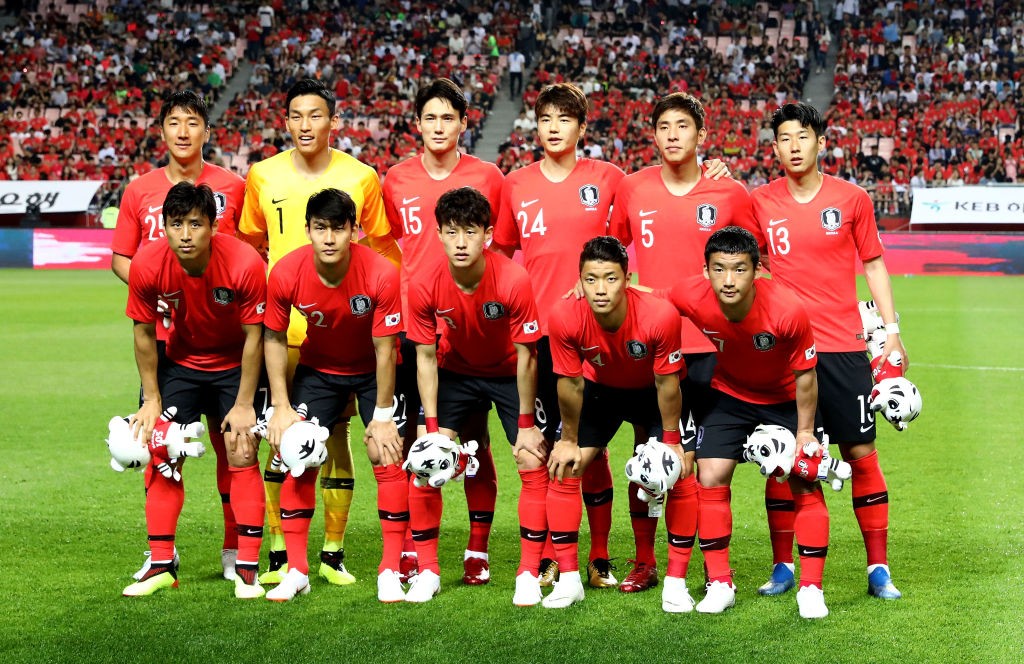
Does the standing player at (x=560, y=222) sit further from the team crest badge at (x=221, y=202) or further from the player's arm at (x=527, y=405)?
the team crest badge at (x=221, y=202)

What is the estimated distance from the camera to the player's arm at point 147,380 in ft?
19.2

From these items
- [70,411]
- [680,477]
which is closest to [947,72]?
[70,411]

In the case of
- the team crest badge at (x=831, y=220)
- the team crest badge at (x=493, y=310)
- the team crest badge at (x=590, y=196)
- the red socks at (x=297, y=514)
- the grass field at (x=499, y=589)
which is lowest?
the grass field at (x=499, y=589)

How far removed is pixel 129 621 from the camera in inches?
214

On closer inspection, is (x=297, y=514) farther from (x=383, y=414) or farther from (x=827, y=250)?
(x=827, y=250)

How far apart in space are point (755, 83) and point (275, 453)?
3019cm

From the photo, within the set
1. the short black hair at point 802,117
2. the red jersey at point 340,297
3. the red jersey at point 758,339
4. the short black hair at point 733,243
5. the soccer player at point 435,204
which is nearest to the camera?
the short black hair at point 733,243

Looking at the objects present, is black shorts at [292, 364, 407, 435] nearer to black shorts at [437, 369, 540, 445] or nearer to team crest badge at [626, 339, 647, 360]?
black shorts at [437, 369, 540, 445]

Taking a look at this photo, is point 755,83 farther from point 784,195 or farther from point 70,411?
point 784,195

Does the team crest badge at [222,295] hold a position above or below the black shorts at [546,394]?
above

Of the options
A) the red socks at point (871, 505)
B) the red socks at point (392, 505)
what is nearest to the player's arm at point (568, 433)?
the red socks at point (392, 505)

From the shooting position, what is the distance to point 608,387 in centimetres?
583

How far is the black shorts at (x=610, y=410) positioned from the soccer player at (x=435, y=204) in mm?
683

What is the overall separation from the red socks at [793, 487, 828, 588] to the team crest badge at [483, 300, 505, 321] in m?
1.62
